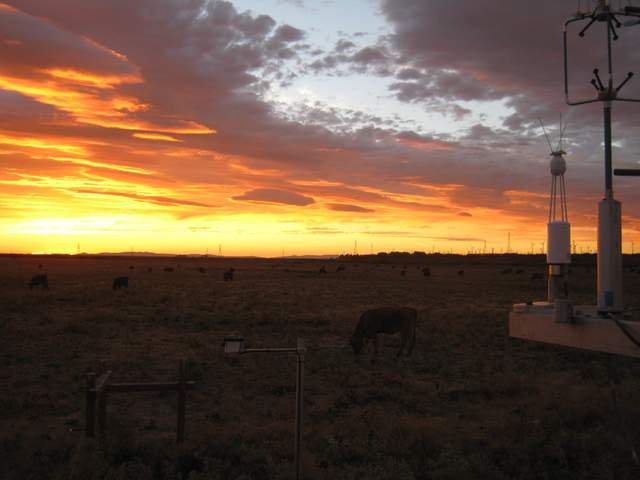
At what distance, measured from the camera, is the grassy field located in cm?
665

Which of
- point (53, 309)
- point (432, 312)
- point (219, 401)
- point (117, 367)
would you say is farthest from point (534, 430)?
point (53, 309)

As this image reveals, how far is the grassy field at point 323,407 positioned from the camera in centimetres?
665

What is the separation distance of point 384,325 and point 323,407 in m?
5.65

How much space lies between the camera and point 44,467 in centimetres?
649

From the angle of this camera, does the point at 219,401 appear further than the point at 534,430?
Yes

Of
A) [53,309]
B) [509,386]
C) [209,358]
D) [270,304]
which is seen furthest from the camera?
[270,304]

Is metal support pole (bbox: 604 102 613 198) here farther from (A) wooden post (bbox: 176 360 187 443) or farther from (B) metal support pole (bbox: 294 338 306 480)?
(A) wooden post (bbox: 176 360 187 443)

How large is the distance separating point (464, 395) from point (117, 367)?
8.40 metres

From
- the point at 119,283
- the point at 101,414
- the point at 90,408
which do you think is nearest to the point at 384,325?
the point at 101,414

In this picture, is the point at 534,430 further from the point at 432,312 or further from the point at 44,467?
the point at 432,312

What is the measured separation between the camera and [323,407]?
9672 mm

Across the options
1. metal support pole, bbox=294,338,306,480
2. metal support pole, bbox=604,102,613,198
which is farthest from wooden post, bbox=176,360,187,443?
metal support pole, bbox=604,102,613,198

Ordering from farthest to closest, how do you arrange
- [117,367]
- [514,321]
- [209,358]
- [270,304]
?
[270,304]
[209,358]
[117,367]
[514,321]

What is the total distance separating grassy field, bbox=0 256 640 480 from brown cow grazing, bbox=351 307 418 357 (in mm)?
548
